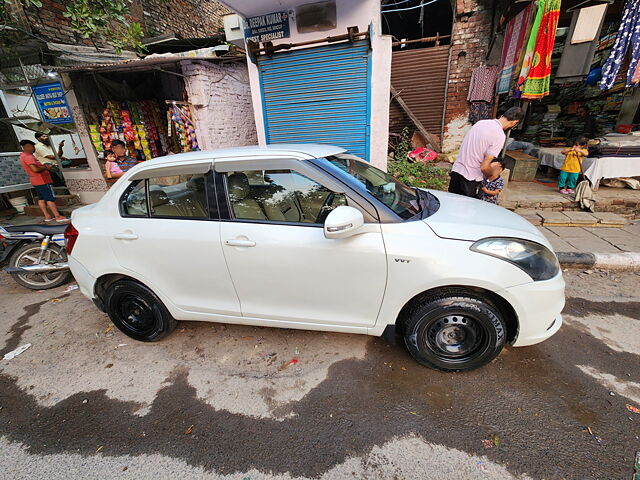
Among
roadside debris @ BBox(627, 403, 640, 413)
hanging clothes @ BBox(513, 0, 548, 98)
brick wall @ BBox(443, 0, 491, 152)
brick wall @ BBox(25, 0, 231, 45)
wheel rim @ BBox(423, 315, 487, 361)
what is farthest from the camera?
brick wall @ BBox(443, 0, 491, 152)

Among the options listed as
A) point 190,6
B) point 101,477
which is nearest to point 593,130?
point 101,477

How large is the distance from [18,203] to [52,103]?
2.80m

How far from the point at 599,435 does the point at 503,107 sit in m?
9.91

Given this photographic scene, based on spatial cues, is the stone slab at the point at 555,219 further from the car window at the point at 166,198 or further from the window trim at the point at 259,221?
the car window at the point at 166,198

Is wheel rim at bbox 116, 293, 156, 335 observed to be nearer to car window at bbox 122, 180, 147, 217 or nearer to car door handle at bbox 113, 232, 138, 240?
car door handle at bbox 113, 232, 138, 240

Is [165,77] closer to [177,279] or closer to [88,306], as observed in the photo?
[88,306]

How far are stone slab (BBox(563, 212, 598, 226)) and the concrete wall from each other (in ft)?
11.7

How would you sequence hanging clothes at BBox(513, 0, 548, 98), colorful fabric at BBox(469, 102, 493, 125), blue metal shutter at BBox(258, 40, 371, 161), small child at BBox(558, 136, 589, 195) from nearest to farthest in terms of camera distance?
hanging clothes at BBox(513, 0, 548, 98)
blue metal shutter at BBox(258, 40, 371, 161)
small child at BBox(558, 136, 589, 195)
colorful fabric at BBox(469, 102, 493, 125)

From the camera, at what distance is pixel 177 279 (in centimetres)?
246

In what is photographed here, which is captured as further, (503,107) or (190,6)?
(190,6)

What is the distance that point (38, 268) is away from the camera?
12.6 ft

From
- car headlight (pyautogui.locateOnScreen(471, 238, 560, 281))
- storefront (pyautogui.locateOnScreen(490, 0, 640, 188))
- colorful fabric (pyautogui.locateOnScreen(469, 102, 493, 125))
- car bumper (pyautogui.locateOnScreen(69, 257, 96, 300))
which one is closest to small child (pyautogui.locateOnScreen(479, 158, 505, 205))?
car headlight (pyautogui.locateOnScreen(471, 238, 560, 281))

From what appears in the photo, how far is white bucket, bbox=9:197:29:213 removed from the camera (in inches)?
291

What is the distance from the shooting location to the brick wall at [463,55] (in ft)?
22.7
